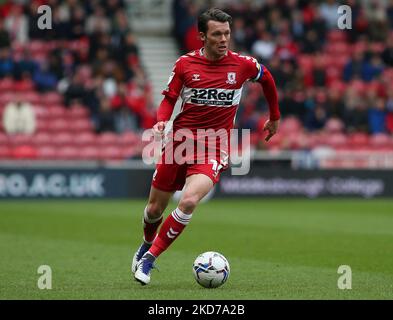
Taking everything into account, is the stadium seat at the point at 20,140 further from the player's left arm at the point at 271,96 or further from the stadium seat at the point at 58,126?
the player's left arm at the point at 271,96

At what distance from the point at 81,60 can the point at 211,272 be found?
53.6 ft

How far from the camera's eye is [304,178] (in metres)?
23.3

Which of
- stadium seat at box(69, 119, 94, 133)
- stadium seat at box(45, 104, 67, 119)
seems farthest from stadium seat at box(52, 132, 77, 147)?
stadium seat at box(45, 104, 67, 119)

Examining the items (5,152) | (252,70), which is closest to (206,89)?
(252,70)

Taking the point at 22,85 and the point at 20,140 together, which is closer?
the point at 20,140

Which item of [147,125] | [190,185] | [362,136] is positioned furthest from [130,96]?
[190,185]

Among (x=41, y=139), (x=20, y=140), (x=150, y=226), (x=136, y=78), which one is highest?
(x=136, y=78)

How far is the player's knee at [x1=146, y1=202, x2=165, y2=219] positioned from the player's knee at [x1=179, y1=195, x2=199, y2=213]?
1.97 ft

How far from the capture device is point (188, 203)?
891 centimetres

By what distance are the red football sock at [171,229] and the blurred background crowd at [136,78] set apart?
44.8ft

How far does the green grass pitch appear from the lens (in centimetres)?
858

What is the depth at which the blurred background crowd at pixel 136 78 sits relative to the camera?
77.3 ft

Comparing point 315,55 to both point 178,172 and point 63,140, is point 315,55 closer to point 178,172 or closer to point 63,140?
point 63,140

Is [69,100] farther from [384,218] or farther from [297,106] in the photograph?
[384,218]
